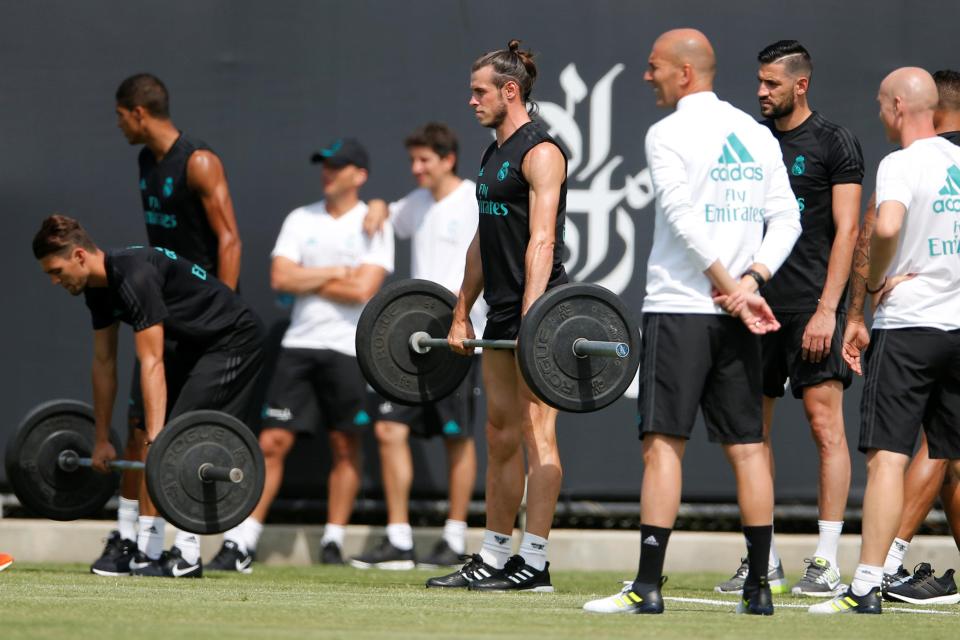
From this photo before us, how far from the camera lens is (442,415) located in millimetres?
7973

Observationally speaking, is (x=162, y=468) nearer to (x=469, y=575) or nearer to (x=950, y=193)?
(x=469, y=575)

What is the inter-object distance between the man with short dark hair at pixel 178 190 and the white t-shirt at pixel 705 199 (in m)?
2.90

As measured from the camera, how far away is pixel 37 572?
7.07m

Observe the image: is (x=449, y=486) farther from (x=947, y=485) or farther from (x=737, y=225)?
(x=737, y=225)

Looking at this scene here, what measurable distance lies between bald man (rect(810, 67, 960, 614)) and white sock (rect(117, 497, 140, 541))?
133 inches

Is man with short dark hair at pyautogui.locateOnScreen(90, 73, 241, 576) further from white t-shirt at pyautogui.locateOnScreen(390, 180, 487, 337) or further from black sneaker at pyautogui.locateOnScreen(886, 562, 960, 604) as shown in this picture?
black sneaker at pyautogui.locateOnScreen(886, 562, 960, 604)

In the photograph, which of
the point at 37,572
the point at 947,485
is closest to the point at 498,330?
the point at 947,485

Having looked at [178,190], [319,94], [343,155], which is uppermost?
[319,94]

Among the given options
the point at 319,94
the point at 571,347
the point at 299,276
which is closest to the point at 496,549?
the point at 571,347

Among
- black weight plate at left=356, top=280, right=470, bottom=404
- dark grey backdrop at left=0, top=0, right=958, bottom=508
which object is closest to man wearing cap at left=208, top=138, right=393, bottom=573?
dark grey backdrop at left=0, top=0, right=958, bottom=508

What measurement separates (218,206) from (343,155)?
2.62 feet

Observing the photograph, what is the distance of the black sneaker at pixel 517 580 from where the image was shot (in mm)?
6156

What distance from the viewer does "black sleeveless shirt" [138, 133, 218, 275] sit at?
7.50m

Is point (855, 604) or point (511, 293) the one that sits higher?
point (511, 293)
